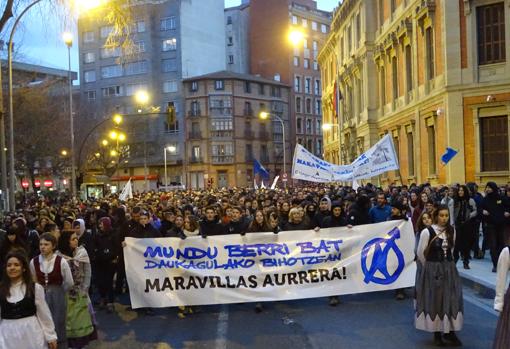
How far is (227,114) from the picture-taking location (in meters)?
76.8

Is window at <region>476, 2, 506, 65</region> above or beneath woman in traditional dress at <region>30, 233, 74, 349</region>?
above

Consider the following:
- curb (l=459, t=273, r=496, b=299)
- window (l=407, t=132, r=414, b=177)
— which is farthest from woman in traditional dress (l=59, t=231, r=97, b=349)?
window (l=407, t=132, r=414, b=177)

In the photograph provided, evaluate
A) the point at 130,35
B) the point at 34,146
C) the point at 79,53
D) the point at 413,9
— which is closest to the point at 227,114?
the point at 79,53

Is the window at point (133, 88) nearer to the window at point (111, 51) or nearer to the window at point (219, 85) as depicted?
the window at point (111, 51)

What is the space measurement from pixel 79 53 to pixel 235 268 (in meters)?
79.4

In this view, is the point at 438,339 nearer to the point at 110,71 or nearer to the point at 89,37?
the point at 110,71

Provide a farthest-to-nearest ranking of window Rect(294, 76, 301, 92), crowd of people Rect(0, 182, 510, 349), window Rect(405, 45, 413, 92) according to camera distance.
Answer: window Rect(294, 76, 301, 92) < window Rect(405, 45, 413, 92) < crowd of people Rect(0, 182, 510, 349)

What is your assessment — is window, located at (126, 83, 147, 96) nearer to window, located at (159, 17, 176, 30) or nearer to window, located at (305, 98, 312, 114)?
window, located at (159, 17, 176, 30)

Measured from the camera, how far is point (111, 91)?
80.1 meters

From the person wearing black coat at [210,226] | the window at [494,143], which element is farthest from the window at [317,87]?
the person wearing black coat at [210,226]

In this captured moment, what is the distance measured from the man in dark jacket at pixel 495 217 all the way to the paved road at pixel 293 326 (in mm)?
2491

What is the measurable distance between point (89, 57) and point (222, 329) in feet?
260

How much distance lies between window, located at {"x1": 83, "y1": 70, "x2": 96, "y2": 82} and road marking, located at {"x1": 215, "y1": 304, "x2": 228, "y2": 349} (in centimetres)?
7626

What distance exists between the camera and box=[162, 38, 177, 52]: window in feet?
252
